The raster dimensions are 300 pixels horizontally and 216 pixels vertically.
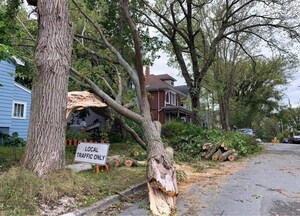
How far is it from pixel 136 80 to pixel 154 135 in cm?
243

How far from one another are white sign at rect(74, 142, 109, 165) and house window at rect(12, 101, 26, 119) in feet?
31.7

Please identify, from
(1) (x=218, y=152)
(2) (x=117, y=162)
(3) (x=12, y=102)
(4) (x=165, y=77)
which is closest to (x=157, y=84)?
(4) (x=165, y=77)

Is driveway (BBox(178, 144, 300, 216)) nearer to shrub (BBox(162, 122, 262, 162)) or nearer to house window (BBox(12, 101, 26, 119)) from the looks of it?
shrub (BBox(162, 122, 262, 162))

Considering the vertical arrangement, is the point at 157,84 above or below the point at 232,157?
above

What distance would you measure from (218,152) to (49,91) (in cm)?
871

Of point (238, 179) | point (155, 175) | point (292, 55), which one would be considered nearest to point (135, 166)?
point (238, 179)

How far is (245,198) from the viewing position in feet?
19.6

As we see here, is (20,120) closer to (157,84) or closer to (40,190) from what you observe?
(40,190)

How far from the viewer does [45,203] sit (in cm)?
462

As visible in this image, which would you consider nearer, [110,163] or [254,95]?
[110,163]

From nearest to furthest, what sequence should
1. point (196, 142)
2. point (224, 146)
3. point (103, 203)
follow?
point (103, 203) < point (224, 146) < point (196, 142)

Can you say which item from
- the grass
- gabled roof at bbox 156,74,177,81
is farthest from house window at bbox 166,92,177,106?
the grass

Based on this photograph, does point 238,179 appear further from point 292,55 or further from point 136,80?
point 292,55

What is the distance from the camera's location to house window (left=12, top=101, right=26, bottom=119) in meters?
15.7
